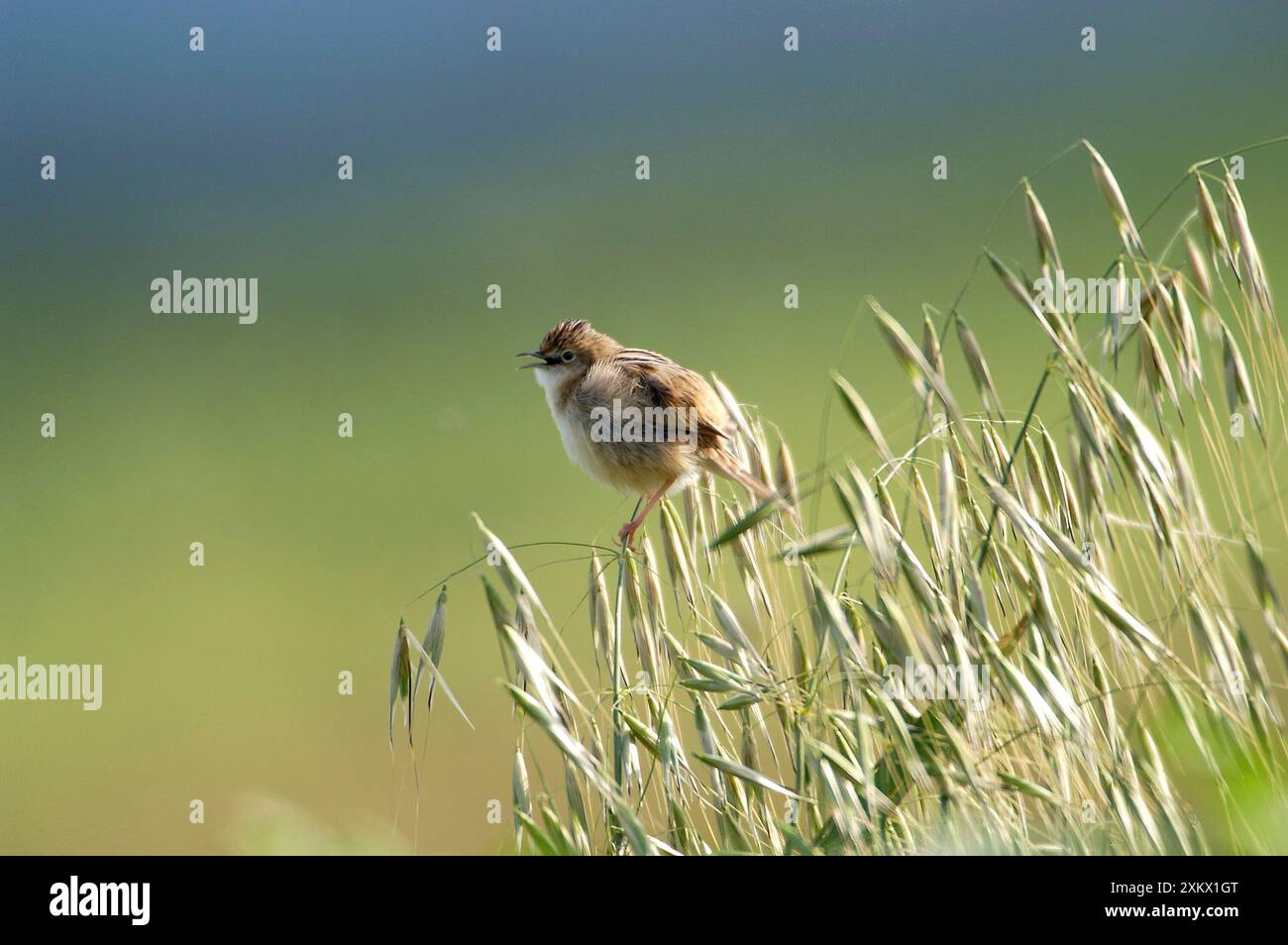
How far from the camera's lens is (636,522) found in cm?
208

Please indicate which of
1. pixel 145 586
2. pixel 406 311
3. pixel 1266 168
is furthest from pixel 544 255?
pixel 1266 168

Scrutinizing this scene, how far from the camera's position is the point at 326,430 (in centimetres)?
850

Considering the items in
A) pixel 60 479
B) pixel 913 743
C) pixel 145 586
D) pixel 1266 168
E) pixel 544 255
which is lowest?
pixel 913 743

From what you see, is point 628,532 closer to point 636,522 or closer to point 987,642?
point 636,522

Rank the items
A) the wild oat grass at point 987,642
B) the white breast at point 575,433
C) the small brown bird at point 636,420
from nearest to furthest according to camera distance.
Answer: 1. the wild oat grass at point 987,642
2. the small brown bird at point 636,420
3. the white breast at point 575,433

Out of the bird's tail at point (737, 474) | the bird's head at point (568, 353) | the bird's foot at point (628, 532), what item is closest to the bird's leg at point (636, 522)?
the bird's foot at point (628, 532)

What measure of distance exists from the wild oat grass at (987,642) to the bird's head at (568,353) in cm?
85

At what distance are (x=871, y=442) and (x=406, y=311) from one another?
8461mm

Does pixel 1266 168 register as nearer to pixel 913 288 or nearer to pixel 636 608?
pixel 913 288

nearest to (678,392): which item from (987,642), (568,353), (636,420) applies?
(636,420)

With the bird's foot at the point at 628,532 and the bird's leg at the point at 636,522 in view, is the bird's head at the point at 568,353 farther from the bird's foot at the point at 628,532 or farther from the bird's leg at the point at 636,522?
the bird's foot at the point at 628,532

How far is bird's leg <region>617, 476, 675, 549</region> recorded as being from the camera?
197 cm

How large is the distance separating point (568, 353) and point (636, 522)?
1.96 feet

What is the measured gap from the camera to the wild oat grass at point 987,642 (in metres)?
1.24
